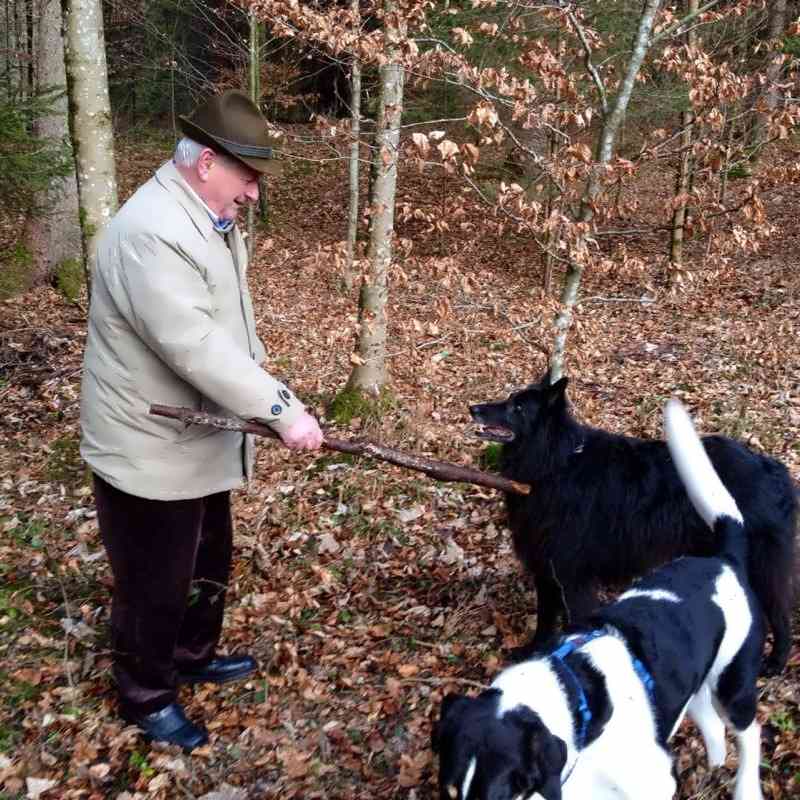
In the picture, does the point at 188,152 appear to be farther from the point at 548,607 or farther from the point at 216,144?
the point at 548,607

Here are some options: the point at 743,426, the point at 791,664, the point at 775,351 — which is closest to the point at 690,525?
the point at 791,664

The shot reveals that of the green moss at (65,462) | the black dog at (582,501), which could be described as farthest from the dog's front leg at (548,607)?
the green moss at (65,462)

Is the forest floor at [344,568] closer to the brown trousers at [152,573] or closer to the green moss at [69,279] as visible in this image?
the brown trousers at [152,573]

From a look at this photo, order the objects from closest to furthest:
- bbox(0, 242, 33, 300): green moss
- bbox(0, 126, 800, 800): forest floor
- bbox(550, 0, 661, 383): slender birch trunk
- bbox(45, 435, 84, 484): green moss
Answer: bbox(0, 126, 800, 800): forest floor, bbox(550, 0, 661, 383): slender birch trunk, bbox(45, 435, 84, 484): green moss, bbox(0, 242, 33, 300): green moss

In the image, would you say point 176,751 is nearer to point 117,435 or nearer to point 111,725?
point 111,725

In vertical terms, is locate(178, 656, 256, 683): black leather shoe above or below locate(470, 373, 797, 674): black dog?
below

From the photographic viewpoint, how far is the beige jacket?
251cm

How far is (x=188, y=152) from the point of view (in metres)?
2.68

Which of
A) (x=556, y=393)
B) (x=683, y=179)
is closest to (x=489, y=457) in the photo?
(x=556, y=393)

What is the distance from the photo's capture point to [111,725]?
11.1 feet

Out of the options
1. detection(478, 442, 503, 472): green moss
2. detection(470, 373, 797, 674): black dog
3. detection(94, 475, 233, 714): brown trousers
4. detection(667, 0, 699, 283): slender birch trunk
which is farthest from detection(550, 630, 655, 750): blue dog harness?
detection(478, 442, 503, 472): green moss

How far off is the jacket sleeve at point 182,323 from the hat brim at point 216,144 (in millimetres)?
425

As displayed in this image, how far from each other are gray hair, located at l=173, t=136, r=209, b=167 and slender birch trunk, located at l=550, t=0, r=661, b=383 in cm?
266

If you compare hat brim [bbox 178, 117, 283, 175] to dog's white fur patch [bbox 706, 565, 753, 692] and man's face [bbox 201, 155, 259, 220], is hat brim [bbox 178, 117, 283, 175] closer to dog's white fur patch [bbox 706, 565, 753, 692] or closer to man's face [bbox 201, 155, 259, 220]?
man's face [bbox 201, 155, 259, 220]
